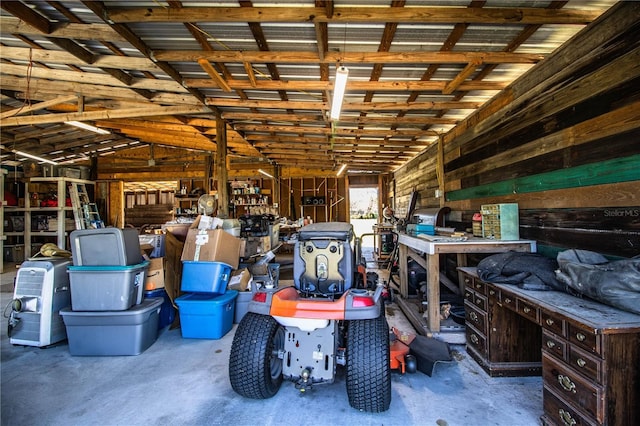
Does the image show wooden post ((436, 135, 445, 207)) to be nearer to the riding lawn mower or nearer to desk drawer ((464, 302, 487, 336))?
desk drawer ((464, 302, 487, 336))

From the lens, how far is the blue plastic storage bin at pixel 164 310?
345 cm

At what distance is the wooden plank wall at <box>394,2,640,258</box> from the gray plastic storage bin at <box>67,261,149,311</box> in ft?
12.8

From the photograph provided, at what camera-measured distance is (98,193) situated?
1186cm

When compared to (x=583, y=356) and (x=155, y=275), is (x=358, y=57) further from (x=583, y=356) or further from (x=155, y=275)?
(x=155, y=275)

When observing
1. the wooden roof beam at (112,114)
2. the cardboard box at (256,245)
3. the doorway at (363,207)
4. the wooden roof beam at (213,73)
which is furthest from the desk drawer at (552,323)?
the doorway at (363,207)

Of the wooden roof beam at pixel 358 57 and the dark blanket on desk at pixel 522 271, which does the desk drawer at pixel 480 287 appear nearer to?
the dark blanket on desk at pixel 522 271

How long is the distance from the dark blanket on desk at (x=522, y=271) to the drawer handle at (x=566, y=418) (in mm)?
748

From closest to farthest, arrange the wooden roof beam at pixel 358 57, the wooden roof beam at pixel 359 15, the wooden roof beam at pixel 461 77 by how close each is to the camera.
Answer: the wooden roof beam at pixel 359 15, the wooden roof beam at pixel 358 57, the wooden roof beam at pixel 461 77

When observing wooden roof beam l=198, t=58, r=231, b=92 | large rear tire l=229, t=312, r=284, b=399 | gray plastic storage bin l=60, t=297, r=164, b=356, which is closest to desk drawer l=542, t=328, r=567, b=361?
large rear tire l=229, t=312, r=284, b=399

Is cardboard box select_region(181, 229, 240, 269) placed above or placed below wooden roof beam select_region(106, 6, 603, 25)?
below

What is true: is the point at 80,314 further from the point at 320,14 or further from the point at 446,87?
the point at 446,87

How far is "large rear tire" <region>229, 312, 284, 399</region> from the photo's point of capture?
1.98 m

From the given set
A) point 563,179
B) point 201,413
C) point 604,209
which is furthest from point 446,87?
point 201,413

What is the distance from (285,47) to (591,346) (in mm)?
3597
